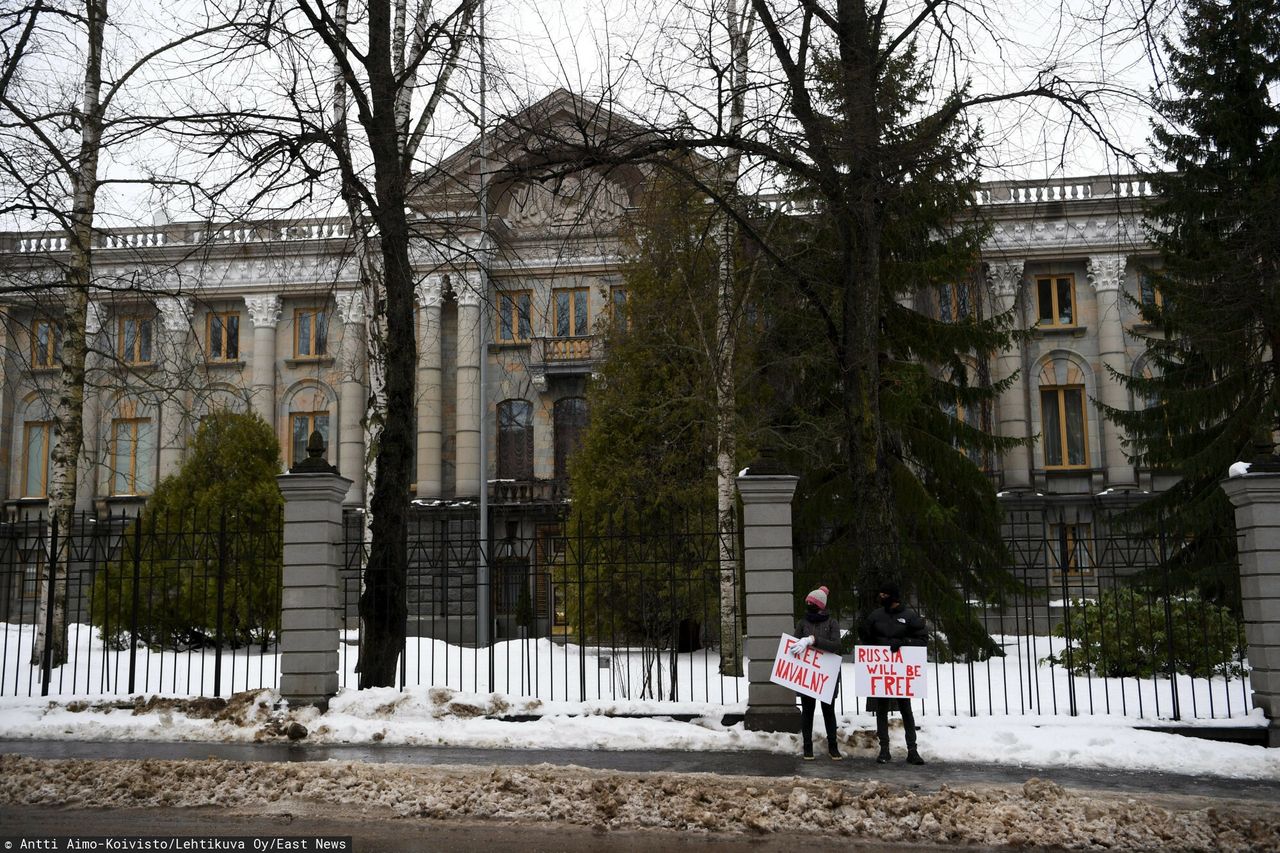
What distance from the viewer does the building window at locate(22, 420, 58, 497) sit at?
3688 cm

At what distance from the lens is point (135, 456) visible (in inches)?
1398

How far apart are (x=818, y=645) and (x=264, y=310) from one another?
2973 centimetres

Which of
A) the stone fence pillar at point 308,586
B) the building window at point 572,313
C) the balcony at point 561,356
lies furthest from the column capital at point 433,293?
the stone fence pillar at point 308,586

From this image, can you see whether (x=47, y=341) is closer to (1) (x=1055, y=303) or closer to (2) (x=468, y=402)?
(2) (x=468, y=402)

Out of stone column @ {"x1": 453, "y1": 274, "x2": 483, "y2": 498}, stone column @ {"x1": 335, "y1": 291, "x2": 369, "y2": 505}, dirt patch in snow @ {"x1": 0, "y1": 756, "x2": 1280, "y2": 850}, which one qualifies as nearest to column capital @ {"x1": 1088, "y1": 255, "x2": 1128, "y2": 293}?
stone column @ {"x1": 453, "y1": 274, "x2": 483, "y2": 498}

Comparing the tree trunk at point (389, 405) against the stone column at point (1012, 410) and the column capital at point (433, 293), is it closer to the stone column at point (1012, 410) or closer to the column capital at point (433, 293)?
the column capital at point (433, 293)

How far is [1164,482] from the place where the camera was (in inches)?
1287

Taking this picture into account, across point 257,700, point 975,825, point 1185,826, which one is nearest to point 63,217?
point 257,700

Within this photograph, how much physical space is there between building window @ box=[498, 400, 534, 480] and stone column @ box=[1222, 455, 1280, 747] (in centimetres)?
2566

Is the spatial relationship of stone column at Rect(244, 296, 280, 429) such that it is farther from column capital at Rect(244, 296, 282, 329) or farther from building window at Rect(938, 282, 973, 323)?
building window at Rect(938, 282, 973, 323)

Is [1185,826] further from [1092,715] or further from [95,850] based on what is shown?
[95,850]

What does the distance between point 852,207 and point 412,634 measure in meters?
19.5

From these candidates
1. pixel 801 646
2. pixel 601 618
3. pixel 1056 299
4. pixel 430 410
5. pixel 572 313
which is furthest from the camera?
pixel 430 410

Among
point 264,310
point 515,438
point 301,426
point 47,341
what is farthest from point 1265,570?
point 264,310
